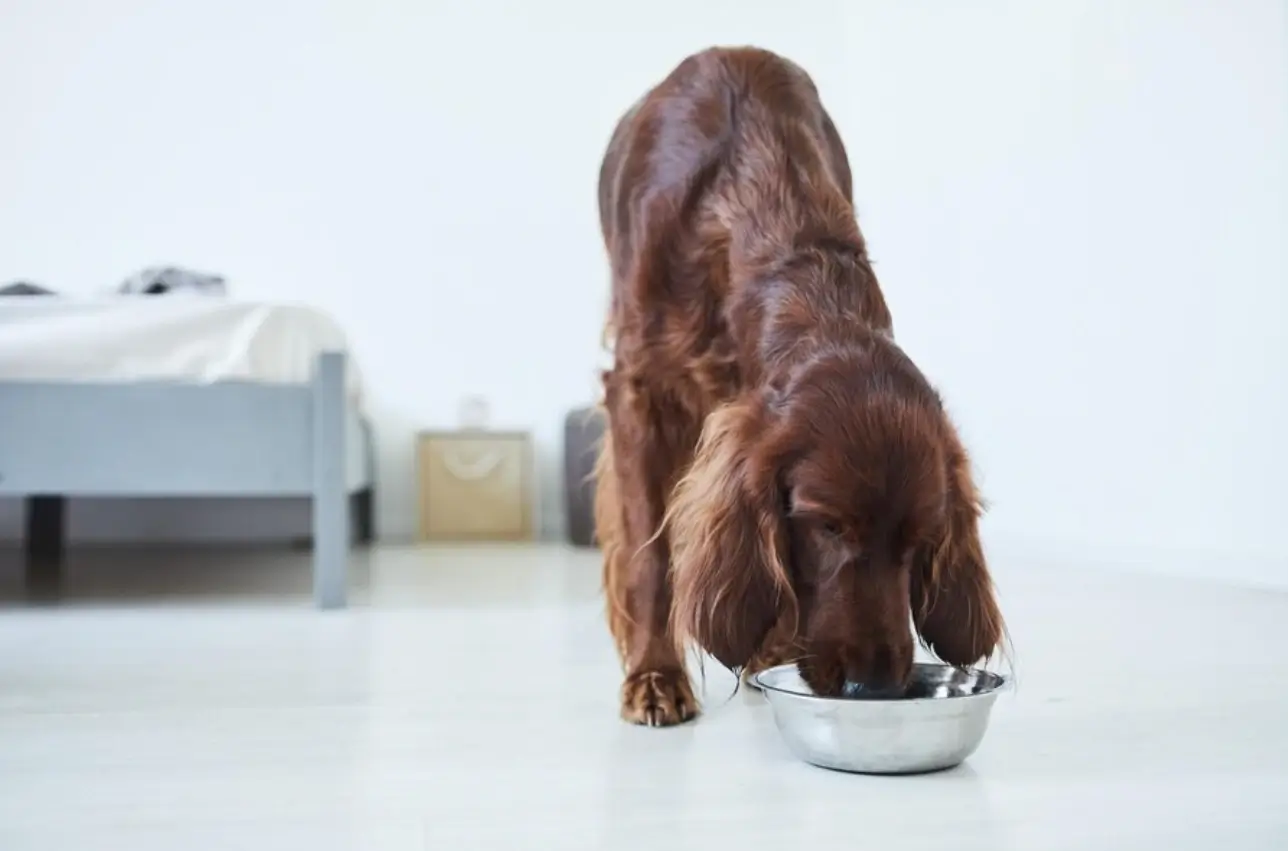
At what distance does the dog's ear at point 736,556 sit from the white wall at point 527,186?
7.41 ft

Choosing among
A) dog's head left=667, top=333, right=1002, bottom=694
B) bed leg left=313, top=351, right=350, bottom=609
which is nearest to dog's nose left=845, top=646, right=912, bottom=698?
dog's head left=667, top=333, right=1002, bottom=694

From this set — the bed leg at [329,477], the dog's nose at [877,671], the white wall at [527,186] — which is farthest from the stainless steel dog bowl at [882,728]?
the white wall at [527,186]

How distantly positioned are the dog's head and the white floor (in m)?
0.14

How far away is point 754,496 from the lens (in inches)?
49.0

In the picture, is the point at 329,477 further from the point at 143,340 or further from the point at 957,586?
Answer: the point at 957,586

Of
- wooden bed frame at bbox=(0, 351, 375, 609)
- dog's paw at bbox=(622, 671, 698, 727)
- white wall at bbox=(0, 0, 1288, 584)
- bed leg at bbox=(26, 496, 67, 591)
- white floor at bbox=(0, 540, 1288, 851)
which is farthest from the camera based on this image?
bed leg at bbox=(26, 496, 67, 591)

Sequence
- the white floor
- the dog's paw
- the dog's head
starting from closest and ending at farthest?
the white floor < the dog's head < the dog's paw

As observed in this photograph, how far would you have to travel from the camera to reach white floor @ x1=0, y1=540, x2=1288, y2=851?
3.48ft

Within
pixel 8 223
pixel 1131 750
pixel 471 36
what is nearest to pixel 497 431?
pixel 471 36

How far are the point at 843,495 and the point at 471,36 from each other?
14.0 feet

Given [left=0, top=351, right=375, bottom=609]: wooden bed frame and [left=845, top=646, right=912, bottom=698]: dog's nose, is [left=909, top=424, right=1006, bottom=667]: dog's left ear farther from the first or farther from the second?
[left=0, top=351, right=375, bottom=609]: wooden bed frame

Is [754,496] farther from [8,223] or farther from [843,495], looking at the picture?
[8,223]

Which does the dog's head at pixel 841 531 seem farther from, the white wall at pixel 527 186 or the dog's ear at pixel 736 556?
the white wall at pixel 527 186

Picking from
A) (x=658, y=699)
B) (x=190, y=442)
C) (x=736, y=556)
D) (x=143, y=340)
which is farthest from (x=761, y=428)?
(x=143, y=340)
